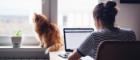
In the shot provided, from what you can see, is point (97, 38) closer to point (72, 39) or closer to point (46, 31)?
point (72, 39)

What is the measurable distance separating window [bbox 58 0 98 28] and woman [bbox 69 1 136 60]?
914mm

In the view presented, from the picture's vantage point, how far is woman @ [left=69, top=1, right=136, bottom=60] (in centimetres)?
178

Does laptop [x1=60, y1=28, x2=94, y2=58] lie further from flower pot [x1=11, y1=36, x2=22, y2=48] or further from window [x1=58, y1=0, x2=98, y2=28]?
flower pot [x1=11, y1=36, x2=22, y2=48]

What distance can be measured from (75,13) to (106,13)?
0.99 meters

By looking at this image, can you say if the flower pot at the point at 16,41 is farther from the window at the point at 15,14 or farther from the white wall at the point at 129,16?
the white wall at the point at 129,16

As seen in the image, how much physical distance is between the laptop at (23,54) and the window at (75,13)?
0.38m

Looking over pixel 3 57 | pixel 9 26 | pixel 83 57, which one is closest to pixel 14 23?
pixel 9 26

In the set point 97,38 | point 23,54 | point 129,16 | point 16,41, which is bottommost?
point 23,54

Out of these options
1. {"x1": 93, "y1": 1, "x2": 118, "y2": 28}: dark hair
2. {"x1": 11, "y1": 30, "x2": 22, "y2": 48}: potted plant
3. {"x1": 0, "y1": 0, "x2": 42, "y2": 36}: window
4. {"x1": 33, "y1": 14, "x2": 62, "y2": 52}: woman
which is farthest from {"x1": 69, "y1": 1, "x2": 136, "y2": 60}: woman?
{"x1": 0, "y1": 0, "x2": 42, "y2": 36}: window

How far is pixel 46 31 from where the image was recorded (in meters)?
2.70

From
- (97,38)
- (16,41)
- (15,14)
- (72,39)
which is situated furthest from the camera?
(15,14)

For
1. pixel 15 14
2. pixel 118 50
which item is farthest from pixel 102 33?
pixel 15 14

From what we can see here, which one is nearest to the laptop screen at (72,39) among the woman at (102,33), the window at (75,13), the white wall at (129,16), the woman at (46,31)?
the woman at (46,31)

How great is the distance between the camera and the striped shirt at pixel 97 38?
178 cm
